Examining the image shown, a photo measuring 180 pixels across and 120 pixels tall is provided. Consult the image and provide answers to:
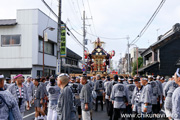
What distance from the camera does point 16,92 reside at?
6.77 meters

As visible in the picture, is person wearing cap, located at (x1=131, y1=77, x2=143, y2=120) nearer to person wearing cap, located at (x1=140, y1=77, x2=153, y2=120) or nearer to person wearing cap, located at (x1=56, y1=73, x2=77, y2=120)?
person wearing cap, located at (x1=140, y1=77, x2=153, y2=120)

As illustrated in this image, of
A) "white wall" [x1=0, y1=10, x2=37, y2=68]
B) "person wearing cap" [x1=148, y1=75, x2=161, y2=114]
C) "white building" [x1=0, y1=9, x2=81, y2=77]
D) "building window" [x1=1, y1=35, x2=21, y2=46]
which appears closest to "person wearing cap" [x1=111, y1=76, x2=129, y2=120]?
"person wearing cap" [x1=148, y1=75, x2=161, y2=114]

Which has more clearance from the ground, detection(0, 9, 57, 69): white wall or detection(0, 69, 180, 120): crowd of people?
detection(0, 9, 57, 69): white wall

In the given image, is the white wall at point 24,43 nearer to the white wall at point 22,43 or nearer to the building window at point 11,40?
the white wall at point 22,43

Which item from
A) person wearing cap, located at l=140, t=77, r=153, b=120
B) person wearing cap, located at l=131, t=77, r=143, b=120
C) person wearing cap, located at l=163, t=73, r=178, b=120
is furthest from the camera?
person wearing cap, located at l=163, t=73, r=178, b=120

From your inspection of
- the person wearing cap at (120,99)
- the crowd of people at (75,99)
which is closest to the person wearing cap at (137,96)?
the crowd of people at (75,99)

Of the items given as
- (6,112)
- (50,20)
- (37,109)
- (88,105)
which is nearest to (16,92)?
(37,109)

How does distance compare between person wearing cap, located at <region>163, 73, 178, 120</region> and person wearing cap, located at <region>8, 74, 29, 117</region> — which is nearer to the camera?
person wearing cap, located at <region>8, 74, 29, 117</region>

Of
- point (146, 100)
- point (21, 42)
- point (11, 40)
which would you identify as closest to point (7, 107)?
point (146, 100)

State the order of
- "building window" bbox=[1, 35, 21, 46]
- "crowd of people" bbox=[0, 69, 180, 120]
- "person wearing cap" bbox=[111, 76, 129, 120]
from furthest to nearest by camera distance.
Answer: "building window" bbox=[1, 35, 21, 46], "person wearing cap" bbox=[111, 76, 129, 120], "crowd of people" bbox=[0, 69, 180, 120]

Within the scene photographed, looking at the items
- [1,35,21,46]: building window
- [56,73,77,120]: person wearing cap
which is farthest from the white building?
[56,73,77,120]: person wearing cap

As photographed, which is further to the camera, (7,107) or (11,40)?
(11,40)

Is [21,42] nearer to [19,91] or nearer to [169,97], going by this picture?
[19,91]

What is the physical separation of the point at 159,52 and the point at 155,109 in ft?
51.9
